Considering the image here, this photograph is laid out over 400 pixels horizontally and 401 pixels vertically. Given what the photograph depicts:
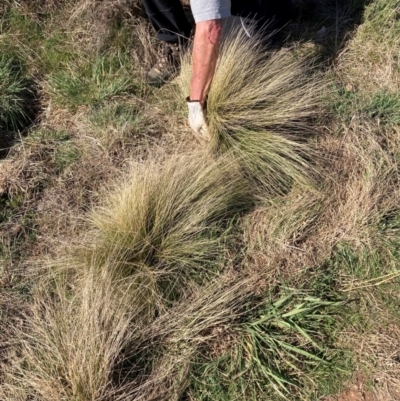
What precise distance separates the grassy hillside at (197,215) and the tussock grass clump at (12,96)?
0.03ft

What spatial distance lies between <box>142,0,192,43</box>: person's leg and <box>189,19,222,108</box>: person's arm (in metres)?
0.55

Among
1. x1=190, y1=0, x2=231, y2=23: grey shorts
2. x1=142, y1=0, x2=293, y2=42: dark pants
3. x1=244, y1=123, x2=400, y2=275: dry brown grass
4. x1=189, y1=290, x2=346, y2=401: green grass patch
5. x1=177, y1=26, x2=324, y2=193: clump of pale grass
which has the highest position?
x1=190, y1=0, x2=231, y2=23: grey shorts

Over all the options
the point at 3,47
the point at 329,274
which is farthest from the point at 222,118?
the point at 3,47

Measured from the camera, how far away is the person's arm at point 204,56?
2.14 metres

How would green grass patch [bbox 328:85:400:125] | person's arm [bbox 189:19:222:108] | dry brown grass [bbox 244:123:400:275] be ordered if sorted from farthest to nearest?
green grass patch [bbox 328:85:400:125] < person's arm [bbox 189:19:222:108] < dry brown grass [bbox 244:123:400:275]

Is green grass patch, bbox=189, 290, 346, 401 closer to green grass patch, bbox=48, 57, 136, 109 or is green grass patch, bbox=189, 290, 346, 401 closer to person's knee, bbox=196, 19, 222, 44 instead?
person's knee, bbox=196, 19, 222, 44

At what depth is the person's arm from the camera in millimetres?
2137

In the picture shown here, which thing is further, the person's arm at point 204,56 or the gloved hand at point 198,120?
the gloved hand at point 198,120

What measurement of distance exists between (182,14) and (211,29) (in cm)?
66

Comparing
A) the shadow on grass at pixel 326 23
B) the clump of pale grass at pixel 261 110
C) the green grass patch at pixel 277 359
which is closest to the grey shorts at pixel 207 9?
the clump of pale grass at pixel 261 110

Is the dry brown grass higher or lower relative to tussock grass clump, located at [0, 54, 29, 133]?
lower

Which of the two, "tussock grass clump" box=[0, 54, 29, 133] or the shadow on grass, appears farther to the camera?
the shadow on grass

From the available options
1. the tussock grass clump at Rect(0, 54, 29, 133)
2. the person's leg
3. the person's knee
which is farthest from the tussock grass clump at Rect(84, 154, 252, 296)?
the person's leg

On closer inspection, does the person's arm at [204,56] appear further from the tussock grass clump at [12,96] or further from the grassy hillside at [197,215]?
the tussock grass clump at [12,96]
